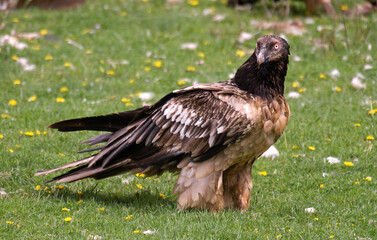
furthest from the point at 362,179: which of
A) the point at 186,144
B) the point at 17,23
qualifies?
the point at 17,23

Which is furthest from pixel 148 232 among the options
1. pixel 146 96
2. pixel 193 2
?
pixel 193 2

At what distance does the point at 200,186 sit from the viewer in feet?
18.4

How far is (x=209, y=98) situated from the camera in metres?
5.68

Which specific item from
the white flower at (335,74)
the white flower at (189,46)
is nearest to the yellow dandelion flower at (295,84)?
the white flower at (335,74)

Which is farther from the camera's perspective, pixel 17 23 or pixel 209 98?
pixel 17 23

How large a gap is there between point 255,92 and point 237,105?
0.23 metres

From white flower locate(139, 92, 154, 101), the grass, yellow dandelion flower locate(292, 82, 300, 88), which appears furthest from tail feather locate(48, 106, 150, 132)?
yellow dandelion flower locate(292, 82, 300, 88)

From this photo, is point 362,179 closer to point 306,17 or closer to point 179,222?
point 179,222

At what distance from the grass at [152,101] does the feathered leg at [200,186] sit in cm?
13

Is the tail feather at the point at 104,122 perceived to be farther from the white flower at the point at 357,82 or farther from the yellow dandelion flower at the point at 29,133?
the white flower at the point at 357,82

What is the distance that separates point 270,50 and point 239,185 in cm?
128

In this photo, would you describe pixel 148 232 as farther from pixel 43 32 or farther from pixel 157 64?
pixel 43 32

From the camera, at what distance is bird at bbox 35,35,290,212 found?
18.0 ft

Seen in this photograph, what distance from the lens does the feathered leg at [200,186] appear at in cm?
560
